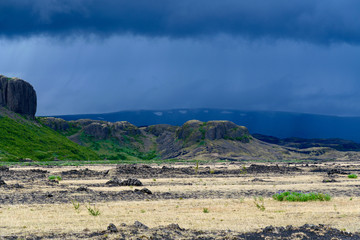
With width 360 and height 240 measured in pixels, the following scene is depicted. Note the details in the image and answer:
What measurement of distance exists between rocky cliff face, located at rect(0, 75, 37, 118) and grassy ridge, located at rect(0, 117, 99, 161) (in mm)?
10860

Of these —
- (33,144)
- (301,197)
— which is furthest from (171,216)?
(33,144)

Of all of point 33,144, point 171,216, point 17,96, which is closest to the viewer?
point 171,216

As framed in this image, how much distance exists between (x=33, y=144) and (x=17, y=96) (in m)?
43.0

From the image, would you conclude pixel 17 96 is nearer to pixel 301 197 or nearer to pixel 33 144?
pixel 33 144

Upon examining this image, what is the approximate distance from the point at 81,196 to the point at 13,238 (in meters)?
14.5

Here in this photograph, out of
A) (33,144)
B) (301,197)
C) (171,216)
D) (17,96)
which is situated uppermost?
(17,96)

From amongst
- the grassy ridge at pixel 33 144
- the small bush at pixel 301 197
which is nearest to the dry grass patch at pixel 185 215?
the small bush at pixel 301 197

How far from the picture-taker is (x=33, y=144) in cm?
14950

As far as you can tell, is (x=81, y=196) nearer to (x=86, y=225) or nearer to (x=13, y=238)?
(x=86, y=225)

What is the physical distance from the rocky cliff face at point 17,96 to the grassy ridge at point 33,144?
1086 cm

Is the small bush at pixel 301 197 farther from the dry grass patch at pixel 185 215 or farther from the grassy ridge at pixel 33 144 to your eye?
the grassy ridge at pixel 33 144

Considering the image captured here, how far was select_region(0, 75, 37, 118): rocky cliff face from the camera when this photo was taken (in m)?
181

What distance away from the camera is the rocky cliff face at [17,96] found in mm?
180675

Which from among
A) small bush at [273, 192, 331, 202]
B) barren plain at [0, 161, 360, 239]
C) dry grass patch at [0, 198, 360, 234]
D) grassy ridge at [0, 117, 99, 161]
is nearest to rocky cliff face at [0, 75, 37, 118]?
grassy ridge at [0, 117, 99, 161]
